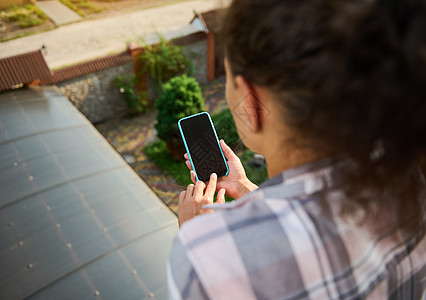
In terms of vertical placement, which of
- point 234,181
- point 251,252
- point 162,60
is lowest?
point 234,181

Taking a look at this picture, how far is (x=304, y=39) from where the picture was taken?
61 centimetres

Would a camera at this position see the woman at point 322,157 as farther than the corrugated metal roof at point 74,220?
No

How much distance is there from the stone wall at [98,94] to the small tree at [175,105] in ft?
6.16

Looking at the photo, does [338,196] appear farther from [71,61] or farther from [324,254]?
[71,61]

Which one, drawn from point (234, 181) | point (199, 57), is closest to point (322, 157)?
point (234, 181)

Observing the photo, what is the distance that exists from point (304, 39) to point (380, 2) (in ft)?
0.48

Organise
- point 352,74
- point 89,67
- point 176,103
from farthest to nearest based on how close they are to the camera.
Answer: point 89,67
point 176,103
point 352,74

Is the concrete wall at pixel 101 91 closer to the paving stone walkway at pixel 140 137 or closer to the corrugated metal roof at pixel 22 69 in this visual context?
the paving stone walkway at pixel 140 137

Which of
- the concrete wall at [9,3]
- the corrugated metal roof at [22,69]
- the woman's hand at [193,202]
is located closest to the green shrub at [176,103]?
the corrugated metal roof at [22,69]

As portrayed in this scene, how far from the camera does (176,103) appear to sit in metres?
8.04

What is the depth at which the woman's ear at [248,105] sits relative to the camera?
0.78 m

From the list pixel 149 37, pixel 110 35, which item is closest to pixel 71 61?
pixel 110 35

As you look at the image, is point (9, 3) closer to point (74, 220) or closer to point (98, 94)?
point (98, 94)

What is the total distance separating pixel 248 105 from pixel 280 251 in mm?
360
